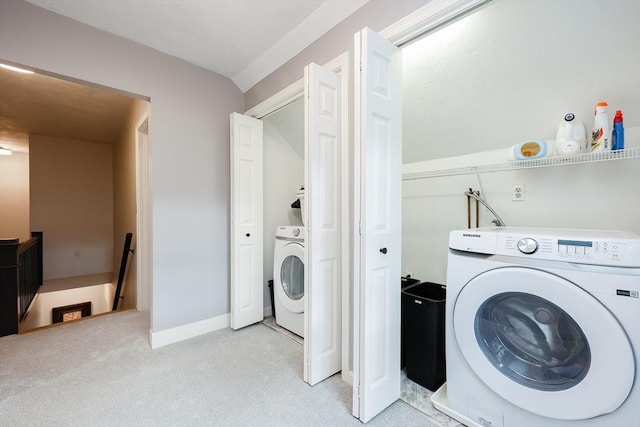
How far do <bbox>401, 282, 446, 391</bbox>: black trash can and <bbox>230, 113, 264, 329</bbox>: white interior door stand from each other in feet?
4.76

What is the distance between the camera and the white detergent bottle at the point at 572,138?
1.43 metres

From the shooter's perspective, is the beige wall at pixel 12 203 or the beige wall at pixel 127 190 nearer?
the beige wall at pixel 127 190

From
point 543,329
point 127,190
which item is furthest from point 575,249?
point 127,190

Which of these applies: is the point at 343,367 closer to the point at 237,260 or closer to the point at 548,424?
the point at 548,424

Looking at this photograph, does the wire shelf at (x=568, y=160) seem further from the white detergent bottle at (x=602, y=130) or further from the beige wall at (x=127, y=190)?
the beige wall at (x=127, y=190)

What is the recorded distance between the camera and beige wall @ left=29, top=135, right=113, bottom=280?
15.5ft

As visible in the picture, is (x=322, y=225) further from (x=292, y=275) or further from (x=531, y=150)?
(x=531, y=150)

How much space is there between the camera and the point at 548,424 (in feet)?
3.67

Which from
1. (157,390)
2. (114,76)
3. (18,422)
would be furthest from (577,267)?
(114,76)

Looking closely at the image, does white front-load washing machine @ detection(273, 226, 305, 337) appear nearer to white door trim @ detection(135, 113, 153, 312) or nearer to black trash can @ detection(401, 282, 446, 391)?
black trash can @ detection(401, 282, 446, 391)

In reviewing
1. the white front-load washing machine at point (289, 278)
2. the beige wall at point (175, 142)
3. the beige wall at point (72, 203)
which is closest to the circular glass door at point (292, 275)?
the white front-load washing machine at point (289, 278)

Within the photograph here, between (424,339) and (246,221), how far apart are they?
176cm

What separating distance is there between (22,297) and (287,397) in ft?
11.0

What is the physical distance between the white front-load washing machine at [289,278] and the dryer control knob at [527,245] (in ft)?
5.19
